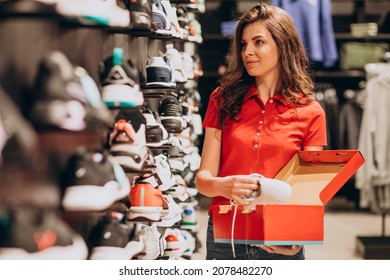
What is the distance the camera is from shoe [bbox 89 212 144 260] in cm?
159

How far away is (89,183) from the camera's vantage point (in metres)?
1.42

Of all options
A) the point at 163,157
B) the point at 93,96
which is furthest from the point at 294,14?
the point at 93,96

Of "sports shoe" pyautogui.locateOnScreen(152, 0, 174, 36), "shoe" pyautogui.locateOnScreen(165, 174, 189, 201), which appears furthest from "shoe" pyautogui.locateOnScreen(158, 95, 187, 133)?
"sports shoe" pyautogui.locateOnScreen(152, 0, 174, 36)

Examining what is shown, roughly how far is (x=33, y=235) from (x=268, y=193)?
69cm

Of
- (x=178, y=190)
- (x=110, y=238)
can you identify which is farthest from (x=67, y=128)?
(x=178, y=190)

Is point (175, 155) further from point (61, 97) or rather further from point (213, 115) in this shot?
point (61, 97)

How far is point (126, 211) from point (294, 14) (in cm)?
411

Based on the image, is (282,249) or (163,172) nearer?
(282,249)

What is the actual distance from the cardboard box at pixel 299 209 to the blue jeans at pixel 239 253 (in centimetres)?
13

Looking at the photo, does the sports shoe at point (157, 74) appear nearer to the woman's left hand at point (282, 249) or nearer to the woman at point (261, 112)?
the woman at point (261, 112)

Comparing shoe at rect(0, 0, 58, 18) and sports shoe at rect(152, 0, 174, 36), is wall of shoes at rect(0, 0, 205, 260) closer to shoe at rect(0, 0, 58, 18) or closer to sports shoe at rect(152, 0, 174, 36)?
shoe at rect(0, 0, 58, 18)

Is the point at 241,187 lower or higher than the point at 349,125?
higher

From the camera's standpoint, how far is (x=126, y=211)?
7.28 ft

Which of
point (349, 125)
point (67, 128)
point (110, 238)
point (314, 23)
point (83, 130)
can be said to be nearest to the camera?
point (67, 128)
